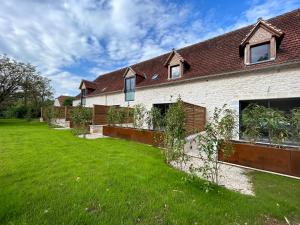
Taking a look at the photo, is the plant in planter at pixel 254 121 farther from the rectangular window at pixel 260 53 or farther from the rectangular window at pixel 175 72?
the rectangular window at pixel 175 72

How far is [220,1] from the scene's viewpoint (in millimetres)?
10773

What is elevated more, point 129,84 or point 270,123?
point 129,84

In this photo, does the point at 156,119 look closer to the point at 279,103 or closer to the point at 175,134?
the point at 175,134

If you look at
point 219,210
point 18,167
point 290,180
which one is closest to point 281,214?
point 219,210

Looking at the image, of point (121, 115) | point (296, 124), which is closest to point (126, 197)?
point (296, 124)

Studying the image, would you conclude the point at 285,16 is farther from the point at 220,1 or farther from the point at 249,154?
the point at 249,154

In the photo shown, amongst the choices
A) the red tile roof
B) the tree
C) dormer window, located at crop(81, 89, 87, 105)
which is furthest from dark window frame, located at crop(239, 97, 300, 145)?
the tree

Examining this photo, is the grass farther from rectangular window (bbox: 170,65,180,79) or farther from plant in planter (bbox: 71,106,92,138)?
rectangular window (bbox: 170,65,180,79)

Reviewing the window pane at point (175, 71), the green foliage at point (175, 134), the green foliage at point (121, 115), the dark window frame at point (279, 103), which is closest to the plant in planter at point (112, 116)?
the green foliage at point (121, 115)

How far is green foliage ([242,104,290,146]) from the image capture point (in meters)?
6.99

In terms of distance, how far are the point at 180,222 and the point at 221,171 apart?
3.99m

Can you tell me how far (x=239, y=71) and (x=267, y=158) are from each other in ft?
20.7

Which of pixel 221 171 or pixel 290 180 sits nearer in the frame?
pixel 290 180

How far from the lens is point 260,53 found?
37.2ft
